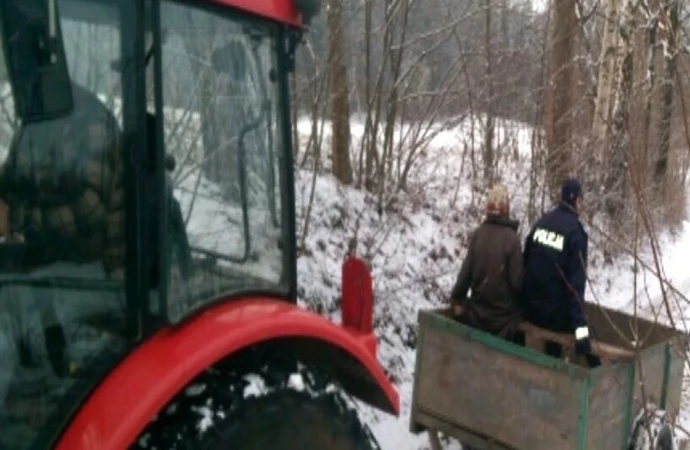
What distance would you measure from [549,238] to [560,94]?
248 inches

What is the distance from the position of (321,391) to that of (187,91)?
1047 mm

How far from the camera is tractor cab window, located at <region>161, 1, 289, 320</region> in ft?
9.14

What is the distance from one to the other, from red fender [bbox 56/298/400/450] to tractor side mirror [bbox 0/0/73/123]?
0.75 meters

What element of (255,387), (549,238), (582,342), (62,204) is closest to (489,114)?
(549,238)

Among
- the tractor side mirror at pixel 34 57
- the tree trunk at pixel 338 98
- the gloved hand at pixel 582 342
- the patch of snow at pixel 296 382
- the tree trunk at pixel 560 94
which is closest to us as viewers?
the tractor side mirror at pixel 34 57

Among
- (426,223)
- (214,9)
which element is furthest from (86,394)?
(426,223)

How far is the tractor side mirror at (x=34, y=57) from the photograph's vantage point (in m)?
2.25

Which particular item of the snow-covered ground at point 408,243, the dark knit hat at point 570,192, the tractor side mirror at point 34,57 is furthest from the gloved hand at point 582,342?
the tractor side mirror at point 34,57

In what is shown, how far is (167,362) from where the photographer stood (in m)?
2.62

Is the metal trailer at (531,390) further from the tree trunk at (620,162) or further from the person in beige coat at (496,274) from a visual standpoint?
the tree trunk at (620,162)

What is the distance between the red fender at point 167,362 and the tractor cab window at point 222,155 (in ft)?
0.28

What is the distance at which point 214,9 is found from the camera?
2908mm

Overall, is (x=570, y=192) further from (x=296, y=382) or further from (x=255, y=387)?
(x=255, y=387)

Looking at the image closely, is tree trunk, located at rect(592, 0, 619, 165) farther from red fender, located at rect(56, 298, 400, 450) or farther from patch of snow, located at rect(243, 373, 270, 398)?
patch of snow, located at rect(243, 373, 270, 398)
